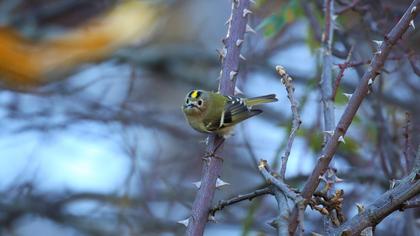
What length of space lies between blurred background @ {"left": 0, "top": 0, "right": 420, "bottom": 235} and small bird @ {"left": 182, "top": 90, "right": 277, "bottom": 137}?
10cm

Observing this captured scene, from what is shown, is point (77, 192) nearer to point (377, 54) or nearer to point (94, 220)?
point (94, 220)

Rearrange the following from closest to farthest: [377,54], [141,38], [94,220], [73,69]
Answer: [377,54] < [94,220] < [73,69] < [141,38]

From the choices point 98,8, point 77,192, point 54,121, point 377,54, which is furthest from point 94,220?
point 377,54

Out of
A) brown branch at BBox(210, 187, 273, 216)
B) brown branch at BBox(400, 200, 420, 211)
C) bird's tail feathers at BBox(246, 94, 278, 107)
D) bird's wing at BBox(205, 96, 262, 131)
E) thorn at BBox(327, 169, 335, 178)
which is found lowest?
brown branch at BBox(400, 200, 420, 211)

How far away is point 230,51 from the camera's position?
267 centimetres

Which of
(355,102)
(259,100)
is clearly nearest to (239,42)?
(355,102)

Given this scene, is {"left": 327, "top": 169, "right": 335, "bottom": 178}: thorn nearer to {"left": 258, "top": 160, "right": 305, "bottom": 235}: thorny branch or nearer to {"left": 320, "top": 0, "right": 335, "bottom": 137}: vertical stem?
{"left": 320, "top": 0, "right": 335, "bottom": 137}: vertical stem

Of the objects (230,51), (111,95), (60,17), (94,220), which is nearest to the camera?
(230,51)

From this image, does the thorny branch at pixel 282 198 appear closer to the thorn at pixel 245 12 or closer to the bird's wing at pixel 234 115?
the thorn at pixel 245 12

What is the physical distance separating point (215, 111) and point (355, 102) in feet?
7.27

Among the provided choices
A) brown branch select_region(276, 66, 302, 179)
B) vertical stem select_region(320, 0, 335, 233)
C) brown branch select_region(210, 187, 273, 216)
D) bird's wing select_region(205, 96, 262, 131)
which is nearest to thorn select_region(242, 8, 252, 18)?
vertical stem select_region(320, 0, 335, 233)

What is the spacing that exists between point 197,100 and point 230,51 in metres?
1.52

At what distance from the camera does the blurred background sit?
13.2 feet

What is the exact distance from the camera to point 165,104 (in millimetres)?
8641
